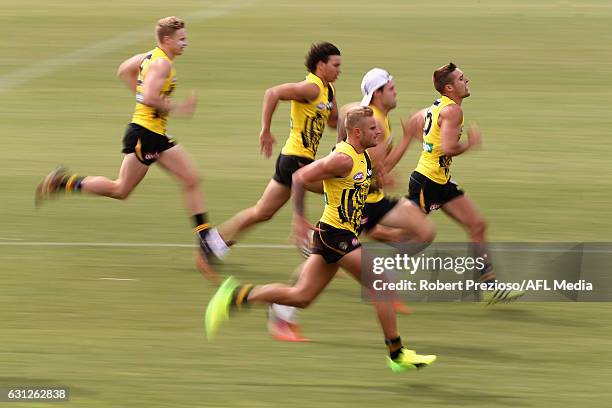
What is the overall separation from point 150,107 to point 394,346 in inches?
152

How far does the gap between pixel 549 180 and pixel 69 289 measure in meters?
6.94

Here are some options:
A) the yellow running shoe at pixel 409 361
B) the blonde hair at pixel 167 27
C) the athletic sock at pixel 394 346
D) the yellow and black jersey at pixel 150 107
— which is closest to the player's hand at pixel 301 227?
the athletic sock at pixel 394 346

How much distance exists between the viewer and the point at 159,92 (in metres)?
11.5

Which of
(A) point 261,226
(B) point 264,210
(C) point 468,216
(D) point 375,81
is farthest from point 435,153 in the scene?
(A) point 261,226

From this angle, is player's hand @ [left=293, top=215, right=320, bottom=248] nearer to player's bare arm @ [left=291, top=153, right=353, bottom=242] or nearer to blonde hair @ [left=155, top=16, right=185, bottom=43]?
player's bare arm @ [left=291, top=153, right=353, bottom=242]

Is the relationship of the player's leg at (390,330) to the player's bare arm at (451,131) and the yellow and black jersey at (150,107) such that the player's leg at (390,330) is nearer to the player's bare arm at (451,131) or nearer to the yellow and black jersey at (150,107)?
the player's bare arm at (451,131)

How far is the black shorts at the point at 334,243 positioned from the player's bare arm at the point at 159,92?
2816 millimetres

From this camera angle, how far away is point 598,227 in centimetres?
1330

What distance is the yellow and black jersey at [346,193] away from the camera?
8.91m

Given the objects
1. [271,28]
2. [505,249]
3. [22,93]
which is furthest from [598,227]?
[271,28]

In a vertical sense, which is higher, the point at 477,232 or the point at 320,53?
A: the point at 320,53

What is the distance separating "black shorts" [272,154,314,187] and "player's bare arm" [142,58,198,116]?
3.05 feet

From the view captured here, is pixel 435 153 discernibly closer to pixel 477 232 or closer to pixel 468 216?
pixel 468 216

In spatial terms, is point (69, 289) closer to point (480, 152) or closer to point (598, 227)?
point (598, 227)
